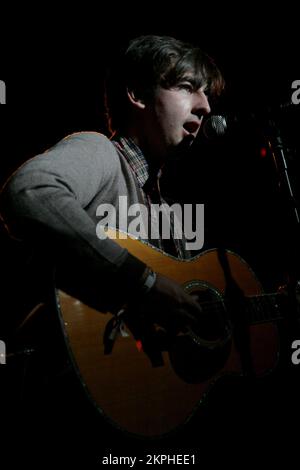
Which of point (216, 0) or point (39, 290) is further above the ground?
point (216, 0)

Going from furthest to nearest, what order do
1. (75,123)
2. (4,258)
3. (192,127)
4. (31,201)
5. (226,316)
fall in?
1. (75,123)
2. (4,258)
3. (192,127)
4. (226,316)
5. (31,201)

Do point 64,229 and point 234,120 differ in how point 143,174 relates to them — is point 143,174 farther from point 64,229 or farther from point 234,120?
point 64,229

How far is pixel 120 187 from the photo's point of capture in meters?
1.73

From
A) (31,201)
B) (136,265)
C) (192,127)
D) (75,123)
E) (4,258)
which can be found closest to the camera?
(31,201)

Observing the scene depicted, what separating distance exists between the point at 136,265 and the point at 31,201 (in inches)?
16.9

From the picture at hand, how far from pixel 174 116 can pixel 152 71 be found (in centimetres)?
30

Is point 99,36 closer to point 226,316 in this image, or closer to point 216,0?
point 216,0

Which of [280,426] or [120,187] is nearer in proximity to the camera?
[120,187]

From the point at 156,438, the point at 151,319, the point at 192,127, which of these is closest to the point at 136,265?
the point at 151,319

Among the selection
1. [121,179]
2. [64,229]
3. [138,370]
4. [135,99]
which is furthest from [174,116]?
[138,370]

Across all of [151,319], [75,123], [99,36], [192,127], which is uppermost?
[99,36]
